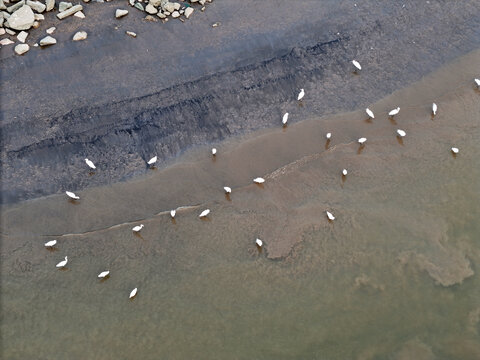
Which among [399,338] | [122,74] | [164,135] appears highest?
[122,74]

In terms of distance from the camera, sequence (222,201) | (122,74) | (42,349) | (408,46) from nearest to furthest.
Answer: (42,349) < (222,201) < (122,74) < (408,46)

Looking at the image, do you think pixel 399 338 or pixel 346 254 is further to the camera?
pixel 346 254

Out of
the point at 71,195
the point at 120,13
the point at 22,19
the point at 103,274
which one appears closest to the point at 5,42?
the point at 22,19

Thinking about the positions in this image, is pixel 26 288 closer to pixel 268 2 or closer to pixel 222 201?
A: pixel 222 201

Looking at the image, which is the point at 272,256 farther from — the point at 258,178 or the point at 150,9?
the point at 150,9

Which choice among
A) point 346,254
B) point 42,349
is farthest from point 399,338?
point 42,349

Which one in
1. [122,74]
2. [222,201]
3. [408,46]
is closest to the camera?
[222,201]

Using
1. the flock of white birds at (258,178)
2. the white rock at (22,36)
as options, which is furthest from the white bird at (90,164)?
the white rock at (22,36)
